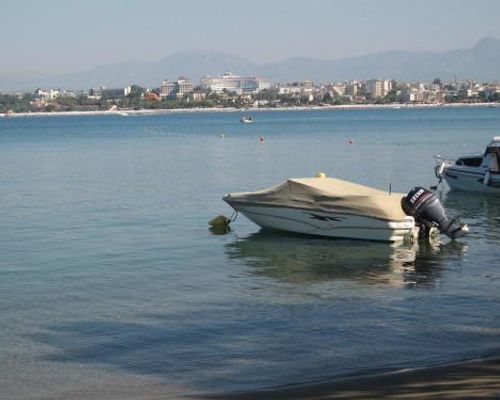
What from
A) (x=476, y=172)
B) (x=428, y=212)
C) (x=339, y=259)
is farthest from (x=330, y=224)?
(x=476, y=172)

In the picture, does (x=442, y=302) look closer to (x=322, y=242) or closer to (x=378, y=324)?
(x=378, y=324)

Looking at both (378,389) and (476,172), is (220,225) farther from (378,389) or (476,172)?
(378,389)

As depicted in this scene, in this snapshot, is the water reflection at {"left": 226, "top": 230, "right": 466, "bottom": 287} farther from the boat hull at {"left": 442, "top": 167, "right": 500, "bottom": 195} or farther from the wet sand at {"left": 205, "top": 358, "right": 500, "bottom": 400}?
the boat hull at {"left": 442, "top": 167, "right": 500, "bottom": 195}

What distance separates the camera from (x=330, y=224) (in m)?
24.9

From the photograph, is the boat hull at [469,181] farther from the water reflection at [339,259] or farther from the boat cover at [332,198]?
the water reflection at [339,259]

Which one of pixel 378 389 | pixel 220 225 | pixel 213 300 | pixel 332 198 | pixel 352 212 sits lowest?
pixel 220 225

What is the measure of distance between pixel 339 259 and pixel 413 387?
11422 mm

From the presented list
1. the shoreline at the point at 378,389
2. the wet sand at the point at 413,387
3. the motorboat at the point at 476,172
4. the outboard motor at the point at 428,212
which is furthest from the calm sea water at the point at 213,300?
the motorboat at the point at 476,172

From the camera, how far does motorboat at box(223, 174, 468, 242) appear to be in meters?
24.1

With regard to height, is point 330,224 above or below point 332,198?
below

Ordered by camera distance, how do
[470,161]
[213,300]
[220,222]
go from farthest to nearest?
1. [470,161]
2. [220,222]
3. [213,300]

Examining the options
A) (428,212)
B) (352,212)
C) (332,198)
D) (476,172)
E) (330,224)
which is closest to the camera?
(428,212)

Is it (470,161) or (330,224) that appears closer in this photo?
(330,224)

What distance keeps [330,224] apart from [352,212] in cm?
79
